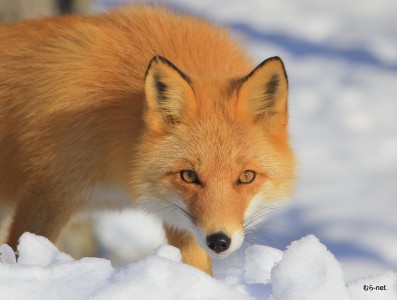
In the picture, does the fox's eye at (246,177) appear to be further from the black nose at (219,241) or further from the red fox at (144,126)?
the black nose at (219,241)

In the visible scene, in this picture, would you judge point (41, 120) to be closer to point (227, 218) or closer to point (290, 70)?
point (227, 218)

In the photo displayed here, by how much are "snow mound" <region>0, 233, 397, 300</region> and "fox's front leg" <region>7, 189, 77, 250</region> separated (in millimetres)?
1471

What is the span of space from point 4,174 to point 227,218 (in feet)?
5.98

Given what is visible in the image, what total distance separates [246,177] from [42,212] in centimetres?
137

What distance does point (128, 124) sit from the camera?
4730mm

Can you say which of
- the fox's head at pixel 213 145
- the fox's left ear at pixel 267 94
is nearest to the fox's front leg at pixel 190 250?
the fox's head at pixel 213 145

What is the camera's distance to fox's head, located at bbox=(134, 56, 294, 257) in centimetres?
423

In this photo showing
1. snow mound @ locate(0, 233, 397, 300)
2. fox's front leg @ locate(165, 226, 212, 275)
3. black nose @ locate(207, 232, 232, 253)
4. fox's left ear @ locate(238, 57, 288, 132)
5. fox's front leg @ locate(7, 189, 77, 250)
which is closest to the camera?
snow mound @ locate(0, 233, 397, 300)

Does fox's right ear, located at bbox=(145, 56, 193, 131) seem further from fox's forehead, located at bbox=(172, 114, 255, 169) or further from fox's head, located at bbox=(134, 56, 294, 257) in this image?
fox's forehead, located at bbox=(172, 114, 255, 169)

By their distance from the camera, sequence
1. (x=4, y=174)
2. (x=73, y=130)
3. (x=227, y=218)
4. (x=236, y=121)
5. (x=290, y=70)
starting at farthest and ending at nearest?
(x=290, y=70) < (x=4, y=174) < (x=73, y=130) < (x=236, y=121) < (x=227, y=218)

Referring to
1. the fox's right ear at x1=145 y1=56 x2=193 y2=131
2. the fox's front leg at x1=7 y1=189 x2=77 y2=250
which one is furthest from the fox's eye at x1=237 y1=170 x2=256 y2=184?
the fox's front leg at x1=7 y1=189 x2=77 y2=250

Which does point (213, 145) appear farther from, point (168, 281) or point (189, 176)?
point (168, 281)

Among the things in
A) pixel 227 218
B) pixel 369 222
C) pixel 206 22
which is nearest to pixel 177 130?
pixel 227 218

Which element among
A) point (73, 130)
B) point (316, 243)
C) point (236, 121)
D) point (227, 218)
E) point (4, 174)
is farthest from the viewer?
point (4, 174)
